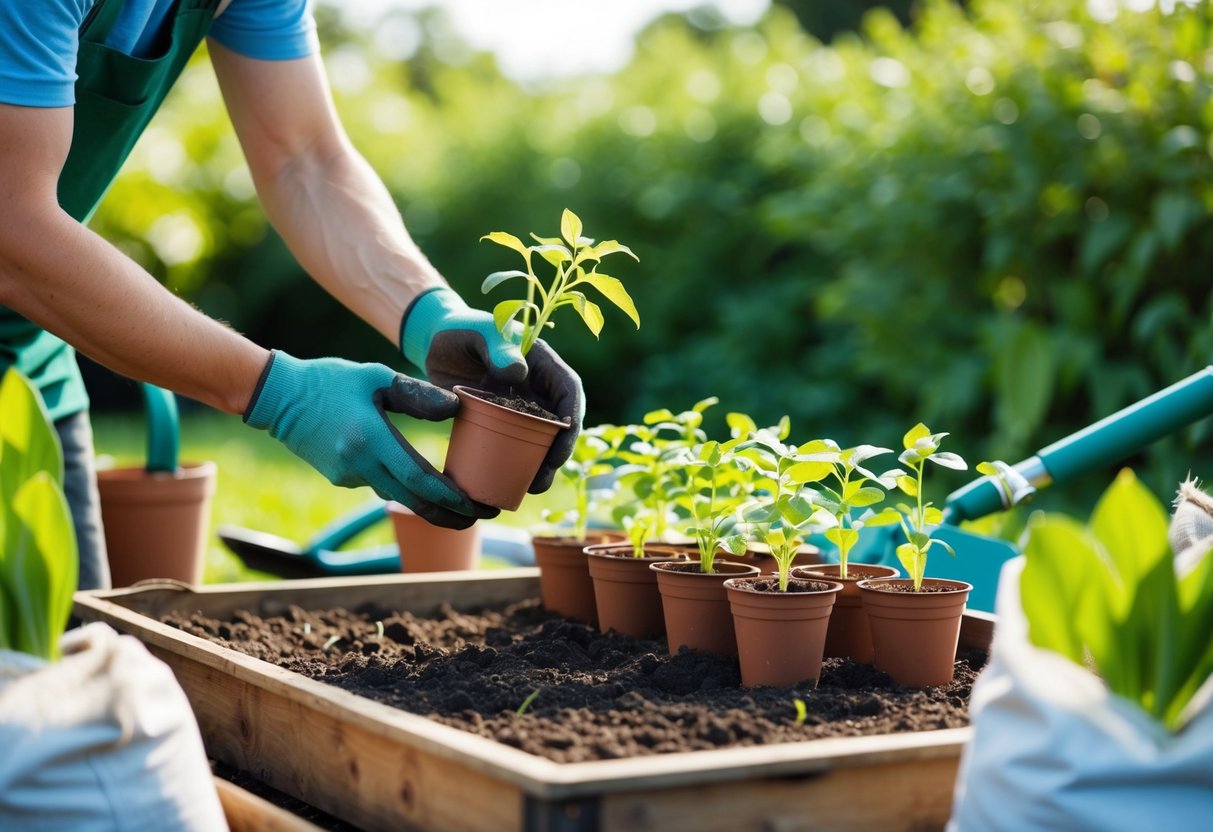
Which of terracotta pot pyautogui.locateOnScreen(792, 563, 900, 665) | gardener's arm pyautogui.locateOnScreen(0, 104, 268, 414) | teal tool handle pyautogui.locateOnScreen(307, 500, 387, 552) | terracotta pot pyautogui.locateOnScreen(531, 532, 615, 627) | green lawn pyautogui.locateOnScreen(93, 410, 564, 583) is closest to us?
gardener's arm pyautogui.locateOnScreen(0, 104, 268, 414)

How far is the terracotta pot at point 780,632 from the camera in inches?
59.7

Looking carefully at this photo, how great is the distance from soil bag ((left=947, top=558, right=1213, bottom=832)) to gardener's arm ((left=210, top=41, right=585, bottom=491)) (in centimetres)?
121

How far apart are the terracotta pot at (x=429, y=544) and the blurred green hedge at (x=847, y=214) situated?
1.81 metres

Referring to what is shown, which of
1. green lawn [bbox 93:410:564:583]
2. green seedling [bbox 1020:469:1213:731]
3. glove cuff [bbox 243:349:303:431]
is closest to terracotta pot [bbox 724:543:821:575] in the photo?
glove cuff [bbox 243:349:303:431]

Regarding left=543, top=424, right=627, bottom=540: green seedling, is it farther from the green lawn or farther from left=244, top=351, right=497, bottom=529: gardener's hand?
the green lawn

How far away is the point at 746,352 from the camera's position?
20.6ft

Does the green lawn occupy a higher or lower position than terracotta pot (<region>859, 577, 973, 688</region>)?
lower

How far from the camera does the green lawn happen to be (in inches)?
194

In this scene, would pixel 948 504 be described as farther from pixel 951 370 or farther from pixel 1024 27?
pixel 1024 27

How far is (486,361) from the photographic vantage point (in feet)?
6.48

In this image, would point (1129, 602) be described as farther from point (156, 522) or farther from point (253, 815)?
point (156, 522)

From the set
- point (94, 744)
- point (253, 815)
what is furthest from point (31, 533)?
point (253, 815)

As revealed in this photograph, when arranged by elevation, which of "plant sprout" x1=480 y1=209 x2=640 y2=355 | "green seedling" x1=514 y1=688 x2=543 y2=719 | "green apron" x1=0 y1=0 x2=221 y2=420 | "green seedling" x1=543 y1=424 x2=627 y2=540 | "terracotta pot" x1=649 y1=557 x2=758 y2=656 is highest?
"green apron" x1=0 y1=0 x2=221 y2=420

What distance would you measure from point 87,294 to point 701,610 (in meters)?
0.95
